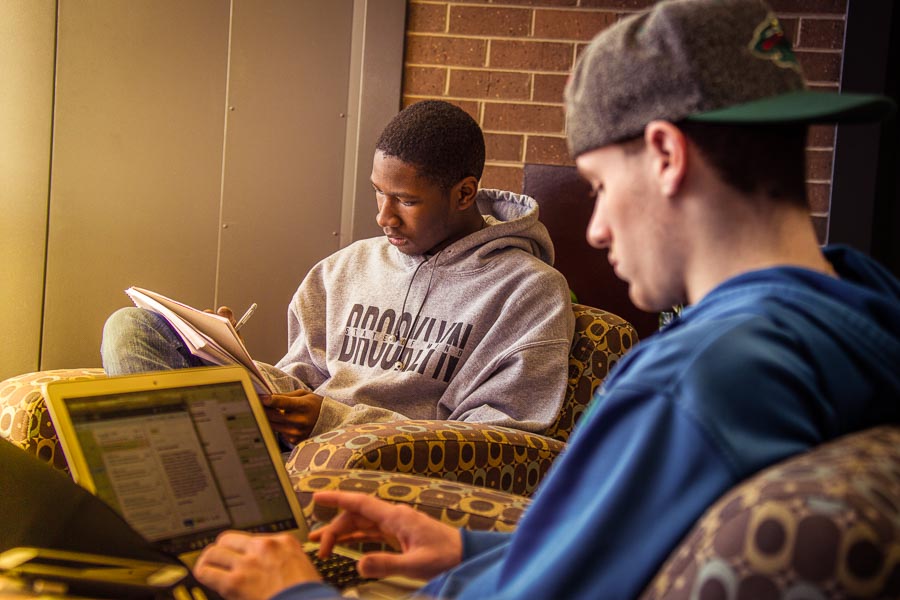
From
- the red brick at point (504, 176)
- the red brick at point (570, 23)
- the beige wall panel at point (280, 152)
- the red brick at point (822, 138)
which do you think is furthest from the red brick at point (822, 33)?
the beige wall panel at point (280, 152)

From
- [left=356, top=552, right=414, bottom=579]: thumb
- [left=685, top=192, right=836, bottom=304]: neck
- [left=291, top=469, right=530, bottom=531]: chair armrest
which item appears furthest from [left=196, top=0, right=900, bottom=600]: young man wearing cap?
[left=291, top=469, right=530, bottom=531]: chair armrest

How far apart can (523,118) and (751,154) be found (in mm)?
2531

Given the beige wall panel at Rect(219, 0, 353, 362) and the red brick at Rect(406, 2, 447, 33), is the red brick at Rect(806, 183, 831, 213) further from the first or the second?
the beige wall panel at Rect(219, 0, 353, 362)

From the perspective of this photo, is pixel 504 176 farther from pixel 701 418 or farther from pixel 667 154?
pixel 701 418

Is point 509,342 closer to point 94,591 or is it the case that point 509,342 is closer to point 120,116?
point 94,591

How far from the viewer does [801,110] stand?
765mm

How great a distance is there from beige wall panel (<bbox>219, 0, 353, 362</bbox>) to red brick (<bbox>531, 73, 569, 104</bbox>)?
28.3 inches

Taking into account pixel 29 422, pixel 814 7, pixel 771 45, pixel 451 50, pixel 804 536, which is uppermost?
pixel 814 7

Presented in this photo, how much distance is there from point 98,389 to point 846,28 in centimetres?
281

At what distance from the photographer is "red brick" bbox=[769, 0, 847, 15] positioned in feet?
10.4

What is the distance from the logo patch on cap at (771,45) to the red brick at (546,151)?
2.43 meters

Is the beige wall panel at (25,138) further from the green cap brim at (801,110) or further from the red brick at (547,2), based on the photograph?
the green cap brim at (801,110)

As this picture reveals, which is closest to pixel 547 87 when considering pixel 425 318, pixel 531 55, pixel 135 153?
pixel 531 55

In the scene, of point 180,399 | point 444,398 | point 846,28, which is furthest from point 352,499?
point 846,28
